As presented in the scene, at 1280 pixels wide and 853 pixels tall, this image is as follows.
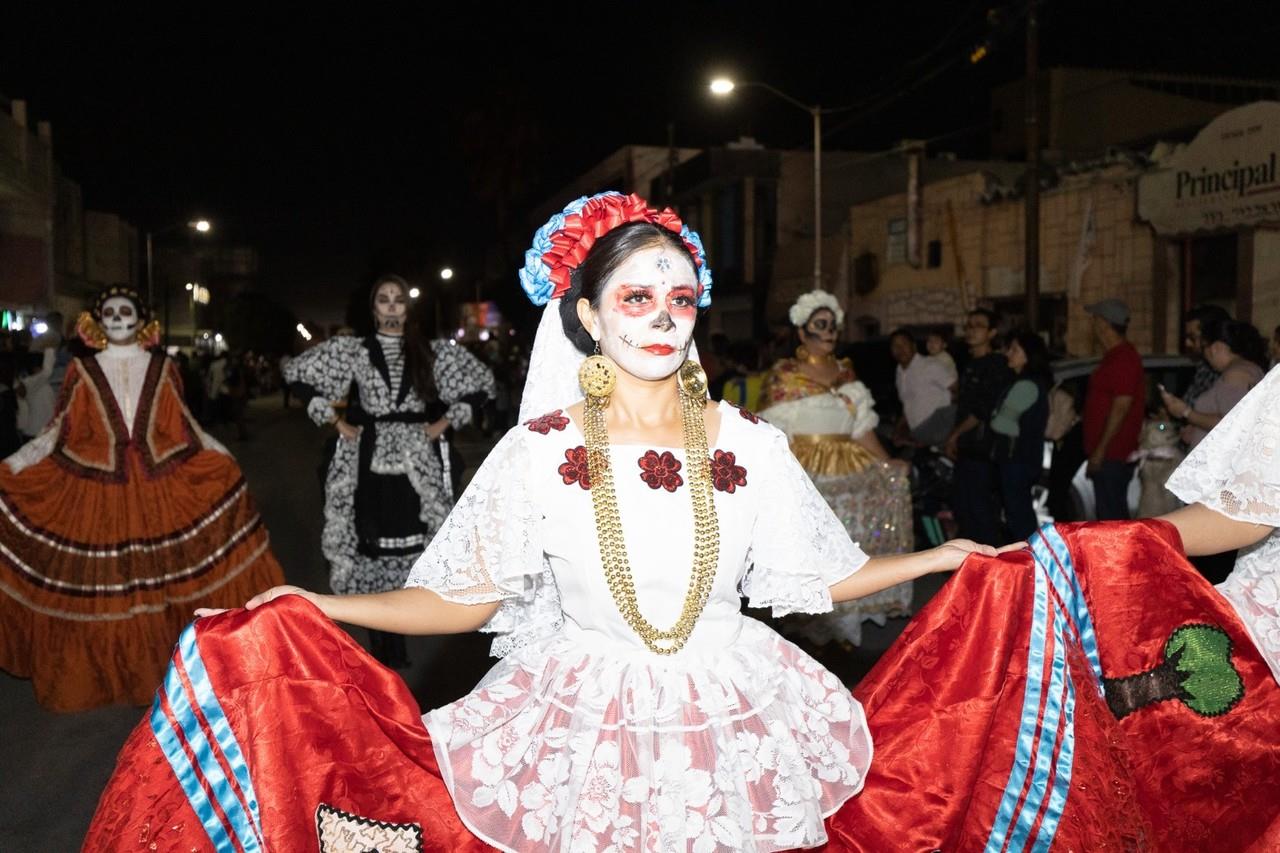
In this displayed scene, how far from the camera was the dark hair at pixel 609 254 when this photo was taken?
3135 millimetres

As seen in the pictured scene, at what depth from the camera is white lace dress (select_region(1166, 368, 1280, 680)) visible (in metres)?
3.34

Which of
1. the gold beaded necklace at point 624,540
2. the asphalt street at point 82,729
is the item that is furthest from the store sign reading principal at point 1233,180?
the gold beaded necklace at point 624,540

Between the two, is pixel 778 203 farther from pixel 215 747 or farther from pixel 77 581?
pixel 215 747

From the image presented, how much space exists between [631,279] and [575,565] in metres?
0.72

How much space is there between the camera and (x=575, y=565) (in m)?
2.95

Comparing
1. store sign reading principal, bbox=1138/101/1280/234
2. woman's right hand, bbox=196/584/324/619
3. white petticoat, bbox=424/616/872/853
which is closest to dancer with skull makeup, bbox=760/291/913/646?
white petticoat, bbox=424/616/872/853

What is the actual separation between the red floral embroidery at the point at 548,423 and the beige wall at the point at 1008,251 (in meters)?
16.3

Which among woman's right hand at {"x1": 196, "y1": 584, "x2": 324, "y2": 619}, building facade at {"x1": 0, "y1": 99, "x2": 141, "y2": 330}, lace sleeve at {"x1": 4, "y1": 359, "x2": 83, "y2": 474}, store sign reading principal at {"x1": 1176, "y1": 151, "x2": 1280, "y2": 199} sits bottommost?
woman's right hand at {"x1": 196, "y1": 584, "x2": 324, "y2": 619}

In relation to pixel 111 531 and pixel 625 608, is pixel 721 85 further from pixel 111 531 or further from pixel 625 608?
pixel 625 608

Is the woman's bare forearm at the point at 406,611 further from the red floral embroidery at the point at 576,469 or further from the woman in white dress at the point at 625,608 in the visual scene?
the red floral embroidery at the point at 576,469

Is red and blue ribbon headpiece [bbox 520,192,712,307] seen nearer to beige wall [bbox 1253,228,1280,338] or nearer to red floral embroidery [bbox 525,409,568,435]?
red floral embroidery [bbox 525,409,568,435]

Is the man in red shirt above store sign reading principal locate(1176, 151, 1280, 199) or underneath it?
underneath

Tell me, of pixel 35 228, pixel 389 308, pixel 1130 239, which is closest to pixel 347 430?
pixel 389 308

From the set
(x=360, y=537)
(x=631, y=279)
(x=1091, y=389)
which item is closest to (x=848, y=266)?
(x=1091, y=389)
